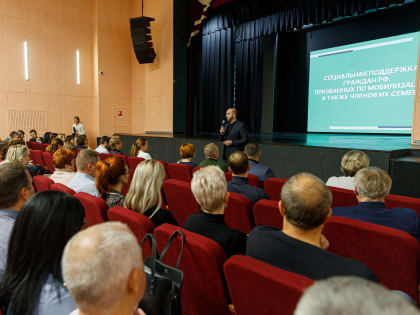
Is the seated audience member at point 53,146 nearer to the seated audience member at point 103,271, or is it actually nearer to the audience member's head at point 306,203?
the audience member's head at point 306,203

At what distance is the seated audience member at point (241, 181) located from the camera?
2.78m

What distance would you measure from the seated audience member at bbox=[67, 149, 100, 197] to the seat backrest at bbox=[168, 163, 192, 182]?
3.86ft

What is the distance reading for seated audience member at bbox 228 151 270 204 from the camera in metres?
2.78

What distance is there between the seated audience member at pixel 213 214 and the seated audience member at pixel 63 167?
6.63ft

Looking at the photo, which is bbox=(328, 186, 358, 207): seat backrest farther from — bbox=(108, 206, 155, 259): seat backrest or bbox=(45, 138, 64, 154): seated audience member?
Answer: bbox=(45, 138, 64, 154): seated audience member

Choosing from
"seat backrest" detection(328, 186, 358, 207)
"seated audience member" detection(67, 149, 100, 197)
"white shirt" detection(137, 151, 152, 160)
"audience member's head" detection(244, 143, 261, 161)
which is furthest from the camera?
"white shirt" detection(137, 151, 152, 160)

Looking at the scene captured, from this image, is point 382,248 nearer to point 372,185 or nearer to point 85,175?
point 372,185

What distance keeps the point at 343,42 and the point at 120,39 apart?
788 centimetres

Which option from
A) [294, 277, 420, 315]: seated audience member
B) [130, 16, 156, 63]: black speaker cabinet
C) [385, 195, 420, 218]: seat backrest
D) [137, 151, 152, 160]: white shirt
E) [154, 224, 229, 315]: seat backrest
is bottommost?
[154, 224, 229, 315]: seat backrest

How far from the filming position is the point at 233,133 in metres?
5.82

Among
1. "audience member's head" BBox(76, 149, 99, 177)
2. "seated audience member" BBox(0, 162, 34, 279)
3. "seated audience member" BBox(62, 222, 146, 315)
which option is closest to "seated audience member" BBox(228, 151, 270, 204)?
"audience member's head" BBox(76, 149, 99, 177)

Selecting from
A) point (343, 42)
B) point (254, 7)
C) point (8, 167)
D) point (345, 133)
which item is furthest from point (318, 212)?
point (343, 42)

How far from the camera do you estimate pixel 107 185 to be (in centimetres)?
267

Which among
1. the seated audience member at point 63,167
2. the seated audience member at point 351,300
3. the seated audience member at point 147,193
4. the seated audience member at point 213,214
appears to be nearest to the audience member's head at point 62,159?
the seated audience member at point 63,167
